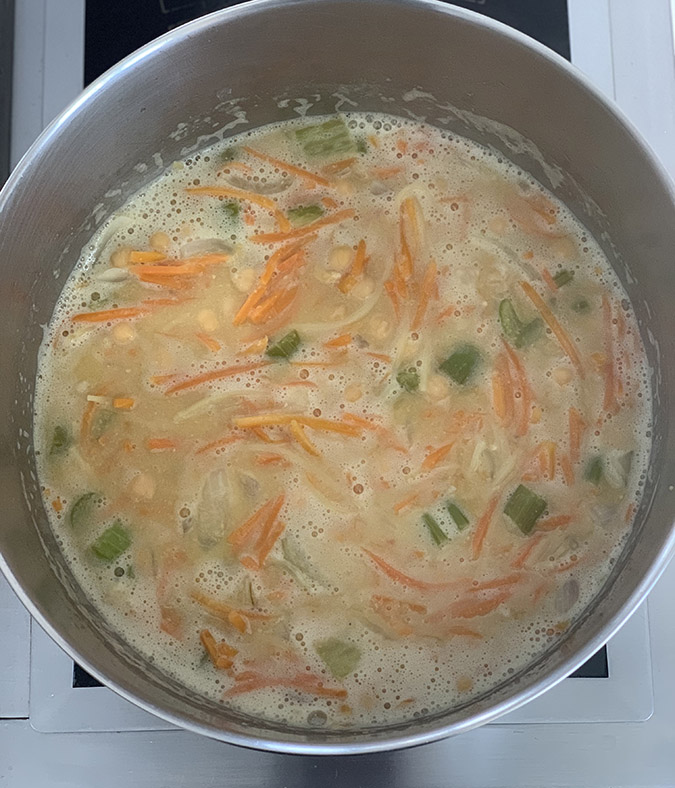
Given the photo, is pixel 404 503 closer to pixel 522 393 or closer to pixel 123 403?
pixel 522 393

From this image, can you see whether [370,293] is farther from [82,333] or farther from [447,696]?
[447,696]

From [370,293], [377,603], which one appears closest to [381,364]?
[370,293]

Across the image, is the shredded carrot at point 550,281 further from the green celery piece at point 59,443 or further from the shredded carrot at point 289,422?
the green celery piece at point 59,443

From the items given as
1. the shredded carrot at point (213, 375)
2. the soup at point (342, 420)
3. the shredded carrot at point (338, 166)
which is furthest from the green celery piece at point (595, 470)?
the shredded carrot at point (338, 166)

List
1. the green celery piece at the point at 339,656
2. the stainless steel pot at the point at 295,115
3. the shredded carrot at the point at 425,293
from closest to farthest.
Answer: the stainless steel pot at the point at 295,115, the green celery piece at the point at 339,656, the shredded carrot at the point at 425,293

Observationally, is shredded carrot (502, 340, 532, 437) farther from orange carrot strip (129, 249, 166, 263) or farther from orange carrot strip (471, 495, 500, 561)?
orange carrot strip (129, 249, 166, 263)

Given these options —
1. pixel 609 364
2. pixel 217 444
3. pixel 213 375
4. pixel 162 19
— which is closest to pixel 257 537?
pixel 217 444

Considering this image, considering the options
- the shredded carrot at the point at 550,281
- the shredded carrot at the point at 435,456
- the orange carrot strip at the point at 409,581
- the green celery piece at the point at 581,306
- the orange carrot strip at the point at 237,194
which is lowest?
the orange carrot strip at the point at 409,581
